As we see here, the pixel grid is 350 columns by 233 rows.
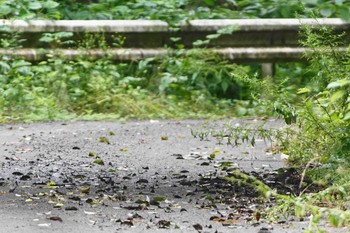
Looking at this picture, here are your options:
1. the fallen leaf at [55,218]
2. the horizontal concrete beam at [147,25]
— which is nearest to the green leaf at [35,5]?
the horizontal concrete beam at [147,25]

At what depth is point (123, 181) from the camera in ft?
17.6

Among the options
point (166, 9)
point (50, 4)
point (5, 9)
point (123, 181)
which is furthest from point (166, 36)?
point (123, 181)

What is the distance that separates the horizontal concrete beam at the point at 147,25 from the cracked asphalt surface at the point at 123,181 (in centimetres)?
162

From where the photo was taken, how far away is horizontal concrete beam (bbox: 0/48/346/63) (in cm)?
912

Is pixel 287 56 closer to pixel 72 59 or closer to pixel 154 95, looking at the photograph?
pixel 154 95

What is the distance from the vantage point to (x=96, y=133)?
24.5ft

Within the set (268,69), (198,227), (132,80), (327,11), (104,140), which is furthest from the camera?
(327,11)

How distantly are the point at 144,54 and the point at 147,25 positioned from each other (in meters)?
0.30

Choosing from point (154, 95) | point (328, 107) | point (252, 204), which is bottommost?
point (154, 95)

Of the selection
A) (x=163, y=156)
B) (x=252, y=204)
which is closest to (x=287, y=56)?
(x=163, y=156)

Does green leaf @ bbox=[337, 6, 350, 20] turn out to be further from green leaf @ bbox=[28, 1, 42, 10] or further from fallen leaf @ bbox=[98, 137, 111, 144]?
fallen leaf @ bbox=[98, 137, 111, 144]

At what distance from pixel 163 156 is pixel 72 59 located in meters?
3.03

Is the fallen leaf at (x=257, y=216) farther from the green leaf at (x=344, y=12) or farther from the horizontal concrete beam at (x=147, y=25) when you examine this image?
the green leaf at (x=344, y=12)

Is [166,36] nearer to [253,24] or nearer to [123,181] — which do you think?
[253,24]
